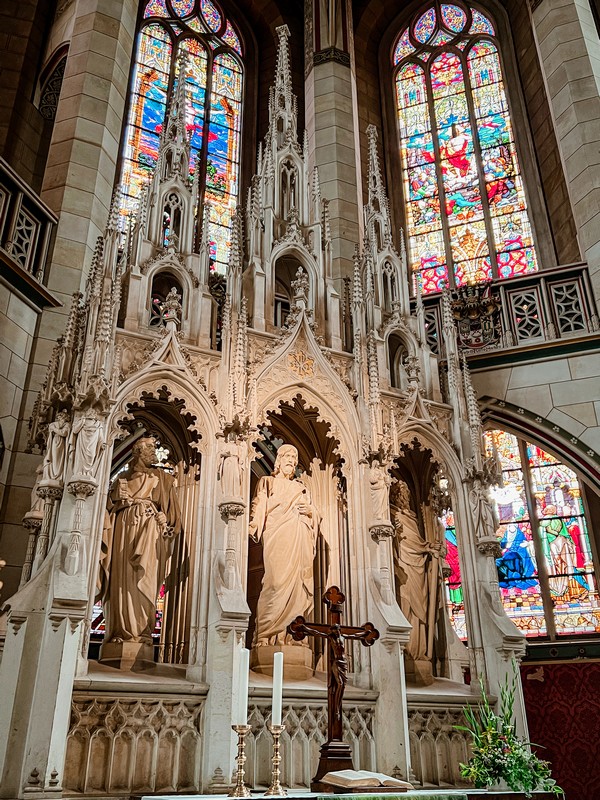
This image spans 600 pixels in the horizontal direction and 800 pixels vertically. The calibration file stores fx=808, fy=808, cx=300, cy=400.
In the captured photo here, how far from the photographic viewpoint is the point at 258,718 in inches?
279

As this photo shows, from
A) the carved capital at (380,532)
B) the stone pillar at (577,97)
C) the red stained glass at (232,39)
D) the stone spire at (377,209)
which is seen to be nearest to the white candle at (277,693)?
the carved capital at (380,532)

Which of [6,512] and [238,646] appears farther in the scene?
[6,512]

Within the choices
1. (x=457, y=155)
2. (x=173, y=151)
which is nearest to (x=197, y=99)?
(x=457, y=155)

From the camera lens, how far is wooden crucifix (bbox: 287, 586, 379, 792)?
5.43 m

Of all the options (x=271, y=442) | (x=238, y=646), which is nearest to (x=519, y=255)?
(x=271, y=442)

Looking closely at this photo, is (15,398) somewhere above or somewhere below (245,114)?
below

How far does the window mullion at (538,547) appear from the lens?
13375 mm

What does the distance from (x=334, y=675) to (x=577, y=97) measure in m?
11.1

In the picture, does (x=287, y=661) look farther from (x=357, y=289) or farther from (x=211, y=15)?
(x=211, y=15)

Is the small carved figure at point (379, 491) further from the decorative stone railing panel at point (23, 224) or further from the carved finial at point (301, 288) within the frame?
the decorative stone railing panel at point (23, 224)

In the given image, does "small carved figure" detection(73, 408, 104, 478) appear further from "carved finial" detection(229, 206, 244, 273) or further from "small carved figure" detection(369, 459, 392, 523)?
"small carved figure" detection(369, 459, 392, 523)

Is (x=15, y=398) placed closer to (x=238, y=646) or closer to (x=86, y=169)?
(x=86, y=169)

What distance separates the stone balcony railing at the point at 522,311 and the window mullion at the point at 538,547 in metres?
2.84

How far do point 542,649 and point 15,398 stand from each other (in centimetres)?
894
